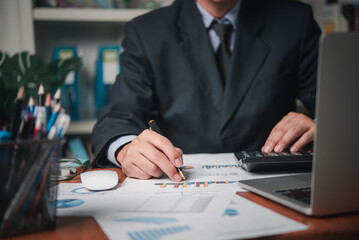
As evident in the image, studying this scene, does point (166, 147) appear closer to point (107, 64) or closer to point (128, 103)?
point (128, 103)

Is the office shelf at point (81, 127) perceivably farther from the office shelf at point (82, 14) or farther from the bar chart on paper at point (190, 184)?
the bar chart on paper at point (190, 184)

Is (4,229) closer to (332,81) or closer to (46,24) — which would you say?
Answer: (332,81)

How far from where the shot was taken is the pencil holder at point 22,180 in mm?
393

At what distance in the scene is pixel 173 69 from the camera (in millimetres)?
1237

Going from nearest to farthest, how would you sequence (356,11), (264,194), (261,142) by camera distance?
(264,194), (261,142), (356,11)

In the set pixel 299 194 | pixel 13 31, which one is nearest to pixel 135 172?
pixel 299 194

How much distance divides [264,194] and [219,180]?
139 mm

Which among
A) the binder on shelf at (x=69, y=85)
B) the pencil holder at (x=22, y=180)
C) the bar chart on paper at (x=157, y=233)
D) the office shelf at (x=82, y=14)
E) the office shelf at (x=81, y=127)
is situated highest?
the office shelf at (x=82, y=14)

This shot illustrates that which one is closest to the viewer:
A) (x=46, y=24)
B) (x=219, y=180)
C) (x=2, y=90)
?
(x=219, y=180)

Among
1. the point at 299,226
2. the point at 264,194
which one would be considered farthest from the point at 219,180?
A: the point at 299,226

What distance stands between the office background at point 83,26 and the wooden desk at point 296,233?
135 cm

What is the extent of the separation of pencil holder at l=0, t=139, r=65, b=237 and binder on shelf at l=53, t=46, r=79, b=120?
1395 mm

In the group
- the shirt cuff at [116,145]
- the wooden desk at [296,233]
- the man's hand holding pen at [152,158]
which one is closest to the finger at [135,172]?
the man's hand holding pen at [152,158]

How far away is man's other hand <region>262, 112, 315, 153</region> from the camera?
0.81 metres
